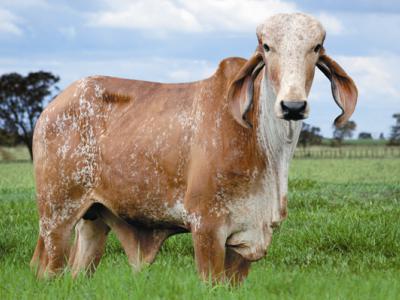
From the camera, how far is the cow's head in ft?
15.3

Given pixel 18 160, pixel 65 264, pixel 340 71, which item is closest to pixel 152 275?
pixel 65 264

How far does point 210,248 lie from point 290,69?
1.41 m

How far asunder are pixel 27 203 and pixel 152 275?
9814mm

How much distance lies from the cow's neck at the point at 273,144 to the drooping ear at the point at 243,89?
4.3 inches

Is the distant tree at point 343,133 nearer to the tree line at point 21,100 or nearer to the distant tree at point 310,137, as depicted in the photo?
the distant tree at point 310,137

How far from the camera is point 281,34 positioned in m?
4.97

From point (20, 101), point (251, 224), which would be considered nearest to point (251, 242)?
point (251, 224)

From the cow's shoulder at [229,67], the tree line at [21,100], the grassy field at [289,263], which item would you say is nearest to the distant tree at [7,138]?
the tree line at [21,100]

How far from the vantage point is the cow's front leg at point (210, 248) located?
5.29 meters

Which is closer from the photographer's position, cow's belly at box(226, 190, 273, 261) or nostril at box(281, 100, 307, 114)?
nostril at box(281, 100, 307, 114)

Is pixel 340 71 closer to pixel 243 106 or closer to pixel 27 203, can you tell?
pixel 243 106

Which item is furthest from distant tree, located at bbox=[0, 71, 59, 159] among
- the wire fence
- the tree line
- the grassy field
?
the grassy field

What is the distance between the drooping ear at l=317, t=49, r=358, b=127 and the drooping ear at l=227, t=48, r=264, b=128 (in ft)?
1.53

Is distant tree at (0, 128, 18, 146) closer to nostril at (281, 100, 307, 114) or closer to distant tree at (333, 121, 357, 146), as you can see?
distant tree at (333, 121, 357, 146)
